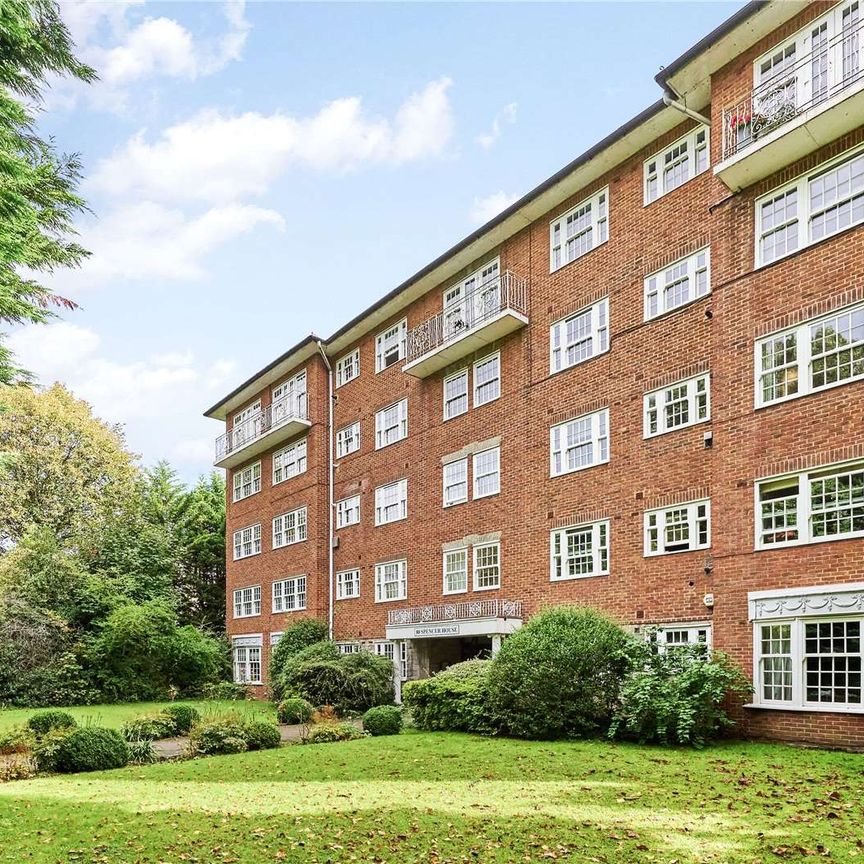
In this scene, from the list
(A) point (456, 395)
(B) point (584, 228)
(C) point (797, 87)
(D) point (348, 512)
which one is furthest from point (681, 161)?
(D) point (348, 512)

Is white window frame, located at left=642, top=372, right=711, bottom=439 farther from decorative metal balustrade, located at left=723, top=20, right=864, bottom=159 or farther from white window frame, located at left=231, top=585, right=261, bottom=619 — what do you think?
white window frame, located at left=231, top=585, right=261, bottom=619

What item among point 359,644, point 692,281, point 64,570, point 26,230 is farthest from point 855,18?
point 64,570

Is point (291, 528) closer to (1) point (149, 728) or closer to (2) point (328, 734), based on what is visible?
(1) point (149, 728)

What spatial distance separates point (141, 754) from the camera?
689 inches

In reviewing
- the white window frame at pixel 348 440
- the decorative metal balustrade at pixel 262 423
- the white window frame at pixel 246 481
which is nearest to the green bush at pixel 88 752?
the white window frame at pixel 348 440

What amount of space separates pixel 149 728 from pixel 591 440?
1216 cm

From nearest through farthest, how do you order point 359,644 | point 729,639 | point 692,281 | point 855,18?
1. point 855,18
2. point 729,639
3. point 692,281
4. point 359,644

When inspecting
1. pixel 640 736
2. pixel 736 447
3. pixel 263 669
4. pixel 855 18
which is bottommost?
pixel 263 669

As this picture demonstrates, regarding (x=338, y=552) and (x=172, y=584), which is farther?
(x=172, y=584)

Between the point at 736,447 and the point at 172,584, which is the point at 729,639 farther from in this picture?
the point at 172,584

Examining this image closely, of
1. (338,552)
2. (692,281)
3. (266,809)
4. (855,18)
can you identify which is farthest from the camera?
(338,552)

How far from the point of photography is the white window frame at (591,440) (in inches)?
845

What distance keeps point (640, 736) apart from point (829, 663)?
362 cm

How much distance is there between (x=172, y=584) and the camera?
145ft
